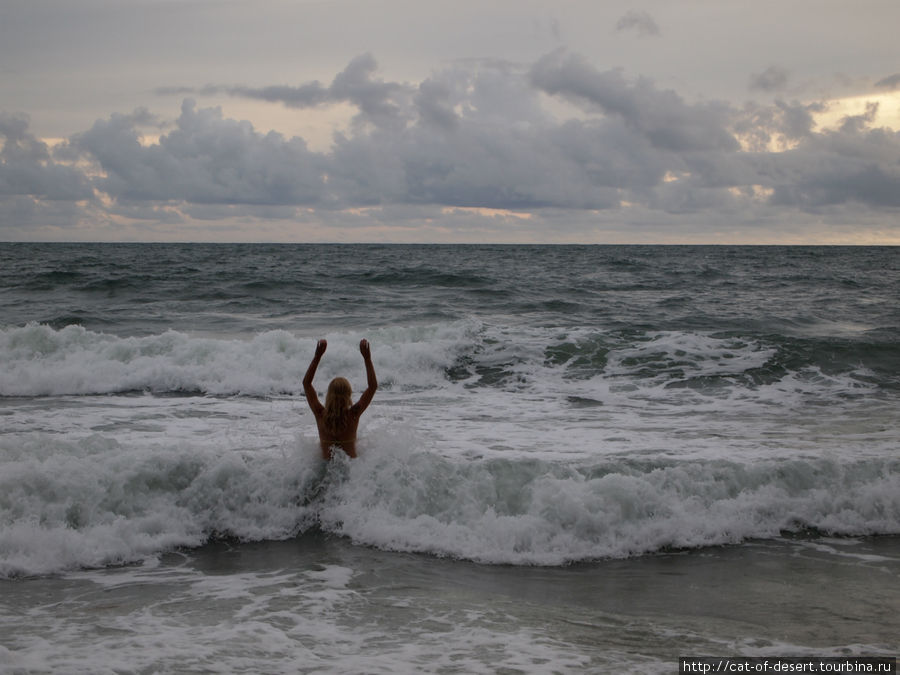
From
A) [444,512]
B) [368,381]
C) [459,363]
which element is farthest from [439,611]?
[459,363]

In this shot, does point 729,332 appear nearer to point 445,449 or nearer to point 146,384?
point 445,449

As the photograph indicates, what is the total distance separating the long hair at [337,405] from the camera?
694 centimetres

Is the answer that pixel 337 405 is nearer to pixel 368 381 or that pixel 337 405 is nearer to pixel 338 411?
pixel 338 411

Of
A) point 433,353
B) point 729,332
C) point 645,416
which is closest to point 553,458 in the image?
point 645,416

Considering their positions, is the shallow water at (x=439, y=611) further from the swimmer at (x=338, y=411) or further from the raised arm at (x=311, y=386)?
the raised arm at (x=311, y=386)

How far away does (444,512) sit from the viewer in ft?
22.7

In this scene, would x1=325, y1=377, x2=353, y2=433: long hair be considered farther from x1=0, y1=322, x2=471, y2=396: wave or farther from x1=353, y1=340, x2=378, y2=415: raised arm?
x1=0, y1=322, x2=471, y2=396: wave

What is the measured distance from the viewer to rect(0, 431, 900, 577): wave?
636 centimetres

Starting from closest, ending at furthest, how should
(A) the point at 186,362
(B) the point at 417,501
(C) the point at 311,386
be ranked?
1. (C) the point at 311,386
2. (B) the point at 417,501
3. (A) the point at 186,362

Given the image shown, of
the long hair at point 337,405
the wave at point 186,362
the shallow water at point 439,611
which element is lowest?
the shallow water at point 439,611

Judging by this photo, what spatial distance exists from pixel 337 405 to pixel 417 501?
1239 mm

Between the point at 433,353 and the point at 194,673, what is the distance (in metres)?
11.1

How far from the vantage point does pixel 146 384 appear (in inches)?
514

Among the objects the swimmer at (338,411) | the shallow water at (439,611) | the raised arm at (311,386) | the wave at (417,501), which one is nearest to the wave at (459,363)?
the wave at (417,501)
